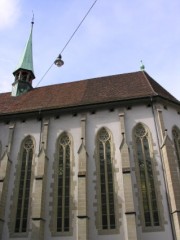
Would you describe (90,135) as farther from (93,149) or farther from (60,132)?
(60,132)

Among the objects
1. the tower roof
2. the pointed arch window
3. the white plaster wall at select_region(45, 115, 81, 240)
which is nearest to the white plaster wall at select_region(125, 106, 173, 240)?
the white plaster wall at select_region(45, 115, 81, 240)

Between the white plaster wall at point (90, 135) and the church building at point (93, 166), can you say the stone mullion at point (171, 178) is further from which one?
the white plaster wall at point (90, 135)

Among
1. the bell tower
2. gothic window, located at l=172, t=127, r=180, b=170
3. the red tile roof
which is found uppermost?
the bell tower

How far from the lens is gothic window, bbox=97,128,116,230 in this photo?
14.1 m

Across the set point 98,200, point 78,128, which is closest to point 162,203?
point 98,200

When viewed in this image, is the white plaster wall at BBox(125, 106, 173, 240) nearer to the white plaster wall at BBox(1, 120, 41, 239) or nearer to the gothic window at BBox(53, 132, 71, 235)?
the gothic window at BBox(53, 132, 71, 235)

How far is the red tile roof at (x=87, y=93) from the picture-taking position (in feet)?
58.6

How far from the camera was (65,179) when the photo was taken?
51.8 feet

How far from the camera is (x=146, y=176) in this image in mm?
14875

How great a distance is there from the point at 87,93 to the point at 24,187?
7.81 meters

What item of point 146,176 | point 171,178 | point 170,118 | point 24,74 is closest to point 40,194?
point 146,176

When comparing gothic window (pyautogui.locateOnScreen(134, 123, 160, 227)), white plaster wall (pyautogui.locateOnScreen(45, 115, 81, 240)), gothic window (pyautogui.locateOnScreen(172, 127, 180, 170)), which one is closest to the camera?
gothic window (pyautogui.locateOnScreen(134, 123, 160, 227))

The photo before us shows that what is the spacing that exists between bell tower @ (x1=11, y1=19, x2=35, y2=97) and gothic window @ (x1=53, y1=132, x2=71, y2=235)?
805 centimetres

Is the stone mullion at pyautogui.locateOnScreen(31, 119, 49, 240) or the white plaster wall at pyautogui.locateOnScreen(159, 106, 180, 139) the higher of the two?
the white plaster wall at pyautogui.locateOnScreen(159, 106, 180, 139)
